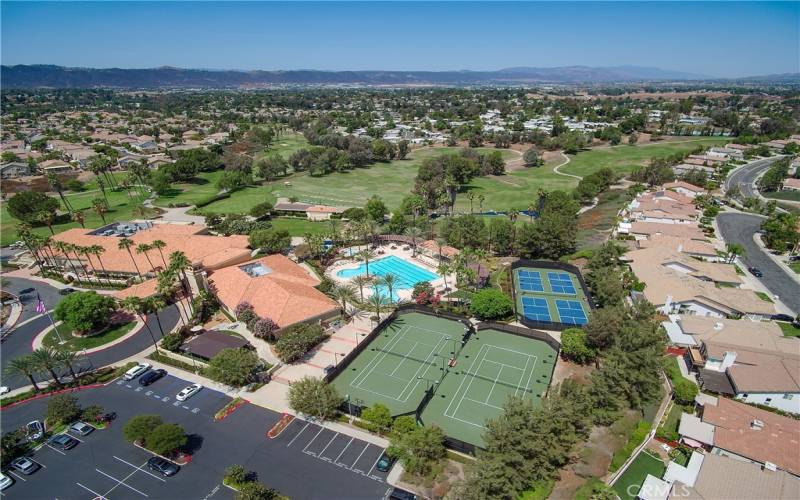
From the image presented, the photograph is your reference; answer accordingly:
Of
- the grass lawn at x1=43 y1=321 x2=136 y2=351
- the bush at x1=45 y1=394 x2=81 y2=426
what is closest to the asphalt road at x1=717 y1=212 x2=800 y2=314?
the bush at x1=45 y1=394 x2=81 y2=426

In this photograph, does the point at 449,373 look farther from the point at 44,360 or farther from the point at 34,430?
the point at 44,360

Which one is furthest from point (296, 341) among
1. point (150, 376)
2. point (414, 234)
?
point (414, 234)

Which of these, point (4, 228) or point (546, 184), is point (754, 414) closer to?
point (546, 184)

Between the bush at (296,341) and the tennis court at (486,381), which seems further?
the bush at (296,341)

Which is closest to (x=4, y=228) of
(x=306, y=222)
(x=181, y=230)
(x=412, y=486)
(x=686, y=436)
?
(x=181, y=230)

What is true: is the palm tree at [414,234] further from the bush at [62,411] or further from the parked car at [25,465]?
the parked car at [25,465]

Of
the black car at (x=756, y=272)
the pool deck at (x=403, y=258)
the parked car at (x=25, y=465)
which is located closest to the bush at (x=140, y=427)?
the parked car at (x=25, y=465)

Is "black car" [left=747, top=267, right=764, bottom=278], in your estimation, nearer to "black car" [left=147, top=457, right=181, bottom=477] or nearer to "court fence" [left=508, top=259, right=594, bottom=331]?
"court fence" [left=508, top=259, right=594, bottom=331]
